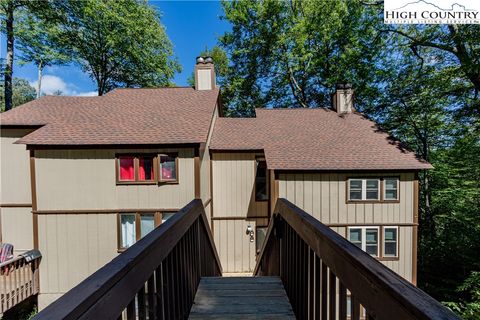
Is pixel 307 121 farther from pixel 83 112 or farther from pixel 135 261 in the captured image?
pixel 135 261

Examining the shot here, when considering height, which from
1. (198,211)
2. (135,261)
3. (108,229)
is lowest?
(108,229)

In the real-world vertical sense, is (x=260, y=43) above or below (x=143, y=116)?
above

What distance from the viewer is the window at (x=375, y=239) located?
8.25m

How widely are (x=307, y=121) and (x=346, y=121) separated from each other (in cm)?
164

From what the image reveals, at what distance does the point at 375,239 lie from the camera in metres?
8.29

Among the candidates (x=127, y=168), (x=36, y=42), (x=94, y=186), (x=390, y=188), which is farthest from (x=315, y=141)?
(x=36, y=42)

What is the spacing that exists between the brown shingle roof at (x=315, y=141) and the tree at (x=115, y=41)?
9.30 meters

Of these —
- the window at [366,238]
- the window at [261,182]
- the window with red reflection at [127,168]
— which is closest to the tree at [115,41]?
the window with red reflection at [127,168]

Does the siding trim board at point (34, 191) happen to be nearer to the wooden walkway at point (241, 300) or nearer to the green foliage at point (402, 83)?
the wooden walkway at point (241, 300)

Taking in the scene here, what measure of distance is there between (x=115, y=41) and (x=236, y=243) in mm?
14645

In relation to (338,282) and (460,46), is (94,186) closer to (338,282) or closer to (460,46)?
(338,282)

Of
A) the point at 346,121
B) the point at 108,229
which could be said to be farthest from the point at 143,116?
the point at 346,121

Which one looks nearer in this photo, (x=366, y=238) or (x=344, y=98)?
(x=366, y=238)

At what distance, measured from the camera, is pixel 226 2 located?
17.3m
